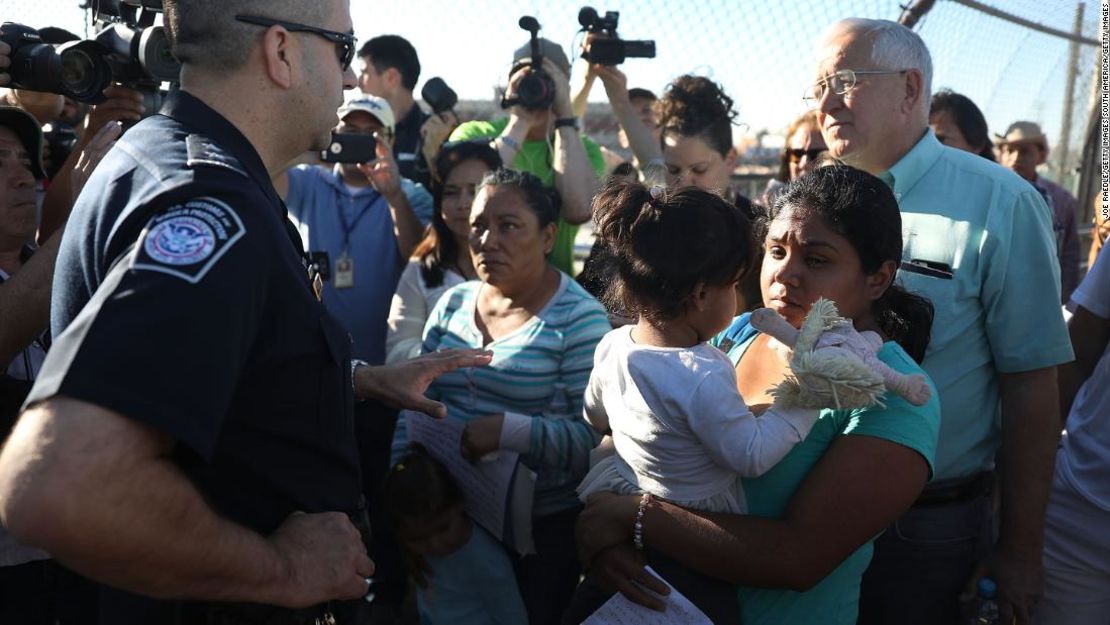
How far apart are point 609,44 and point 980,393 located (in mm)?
2784

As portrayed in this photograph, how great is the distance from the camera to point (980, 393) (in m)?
2.57

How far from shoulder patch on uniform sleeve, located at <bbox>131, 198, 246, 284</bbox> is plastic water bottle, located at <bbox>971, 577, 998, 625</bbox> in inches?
84.9

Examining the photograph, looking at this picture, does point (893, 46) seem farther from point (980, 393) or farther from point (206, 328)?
point (206, 328)

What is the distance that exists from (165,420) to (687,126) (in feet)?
11.6

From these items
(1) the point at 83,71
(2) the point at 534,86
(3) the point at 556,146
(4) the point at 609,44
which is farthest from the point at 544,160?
(1) the point at 83,71

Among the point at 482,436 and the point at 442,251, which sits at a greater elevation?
the point at 442,251

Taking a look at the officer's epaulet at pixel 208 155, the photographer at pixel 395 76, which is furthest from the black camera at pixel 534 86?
the officer's epaulet at pixel 208 155

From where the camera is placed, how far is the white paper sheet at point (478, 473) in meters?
2.96

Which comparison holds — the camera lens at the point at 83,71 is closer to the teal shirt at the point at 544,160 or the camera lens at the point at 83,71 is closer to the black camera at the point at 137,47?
the black camera at the point at 137,47

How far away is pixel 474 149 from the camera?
408 centimetres

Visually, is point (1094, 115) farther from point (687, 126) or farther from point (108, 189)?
point (108, 189)

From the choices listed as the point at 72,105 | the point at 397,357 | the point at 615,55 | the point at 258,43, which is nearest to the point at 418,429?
the point at 397,357

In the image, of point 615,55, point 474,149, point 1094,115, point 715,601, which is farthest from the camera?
point 1094,115

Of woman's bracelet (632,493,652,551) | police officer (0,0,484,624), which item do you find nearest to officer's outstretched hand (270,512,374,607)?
police officer (0,0,484,624)
